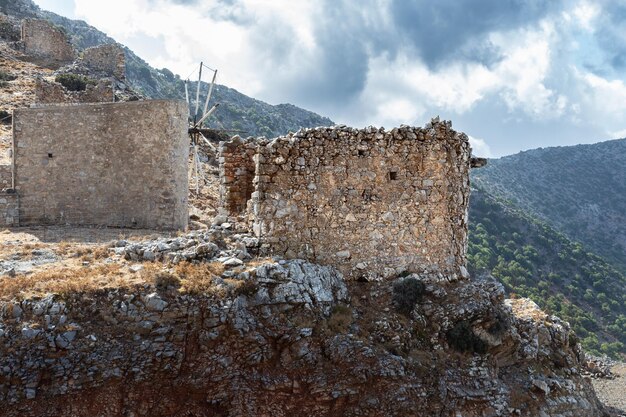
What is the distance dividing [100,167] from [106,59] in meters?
31.4

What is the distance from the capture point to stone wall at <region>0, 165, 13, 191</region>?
18.0m

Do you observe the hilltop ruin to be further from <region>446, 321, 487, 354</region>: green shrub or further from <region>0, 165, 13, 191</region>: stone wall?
<region>446, 321, 487, 354</region>: green shrub

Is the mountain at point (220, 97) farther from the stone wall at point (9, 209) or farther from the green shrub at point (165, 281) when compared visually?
the green shrub at point (165, 281)

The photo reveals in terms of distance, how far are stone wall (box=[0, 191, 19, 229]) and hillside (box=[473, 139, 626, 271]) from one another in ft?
241

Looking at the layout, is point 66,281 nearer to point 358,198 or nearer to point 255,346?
point 255,346

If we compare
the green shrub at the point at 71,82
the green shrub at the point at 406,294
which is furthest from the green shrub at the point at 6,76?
the green shrub at the point at 406,294

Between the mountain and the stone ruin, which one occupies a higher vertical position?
the mountain

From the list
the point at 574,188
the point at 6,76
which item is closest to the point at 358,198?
the point at 6,76

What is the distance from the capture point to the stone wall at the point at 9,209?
15.5 m

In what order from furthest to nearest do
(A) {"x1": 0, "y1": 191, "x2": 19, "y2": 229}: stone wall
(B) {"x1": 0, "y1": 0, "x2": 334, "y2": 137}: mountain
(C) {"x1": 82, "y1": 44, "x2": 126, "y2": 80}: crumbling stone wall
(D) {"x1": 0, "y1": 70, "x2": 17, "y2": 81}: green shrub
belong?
(B) {"x1": 0, "y1": 0, "x2": 334, "y2": 137}: mountain → (C) {"x1": 82, "y1": 44, "x2": 126, "y2": 80}: crumbling stone wall → (D) {"x1": 0, "y1": 70, "x2": 17, "y2": 81}: green shrub → (A) {"x1": 0, "y1": 191, "x2": 19, "y2": 229}: stone wall

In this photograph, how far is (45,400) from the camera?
7051 millimetres

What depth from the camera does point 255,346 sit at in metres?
8.06

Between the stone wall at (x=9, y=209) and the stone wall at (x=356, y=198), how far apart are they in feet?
29.7

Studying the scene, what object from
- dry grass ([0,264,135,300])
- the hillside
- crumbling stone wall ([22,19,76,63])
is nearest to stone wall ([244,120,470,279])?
dry grass ([0,264,135,300])
